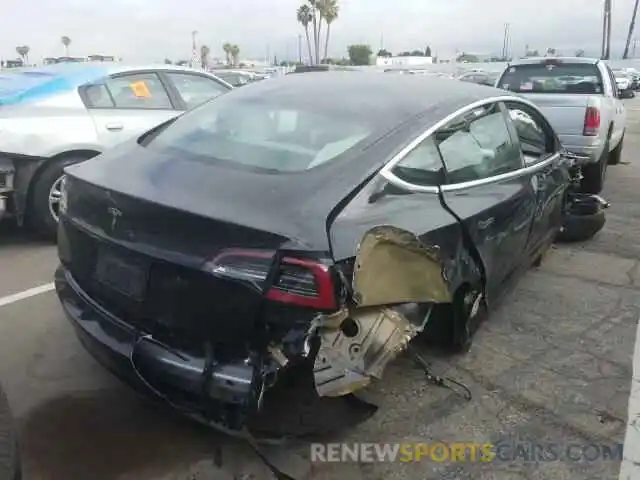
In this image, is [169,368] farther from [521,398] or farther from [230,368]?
[521,398]

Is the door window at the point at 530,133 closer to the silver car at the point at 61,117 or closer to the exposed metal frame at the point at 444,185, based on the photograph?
the exposed metal frame at the point at 444,185

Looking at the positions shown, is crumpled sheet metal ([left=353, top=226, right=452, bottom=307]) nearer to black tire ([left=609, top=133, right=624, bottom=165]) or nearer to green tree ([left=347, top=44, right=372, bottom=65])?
black tire ([left=609, top=133, right=624, bottom=165])

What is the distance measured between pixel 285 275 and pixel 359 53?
267 ft

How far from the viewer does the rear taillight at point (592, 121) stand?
770 centimetres

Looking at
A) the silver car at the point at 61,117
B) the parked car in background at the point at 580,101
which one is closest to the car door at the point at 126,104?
the silver car at the point at 61,117

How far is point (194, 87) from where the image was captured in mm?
6695

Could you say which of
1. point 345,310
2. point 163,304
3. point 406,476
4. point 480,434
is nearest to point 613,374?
point 480,434

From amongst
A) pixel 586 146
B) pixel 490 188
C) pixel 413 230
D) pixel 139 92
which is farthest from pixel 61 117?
pixel 586 146

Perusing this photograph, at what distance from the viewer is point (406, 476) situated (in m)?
2.68

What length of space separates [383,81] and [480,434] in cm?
199

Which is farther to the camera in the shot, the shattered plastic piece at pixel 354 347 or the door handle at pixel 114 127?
the door handle at pixel 114 127

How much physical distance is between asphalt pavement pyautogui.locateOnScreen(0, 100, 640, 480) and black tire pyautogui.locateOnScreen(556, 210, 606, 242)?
1403mm

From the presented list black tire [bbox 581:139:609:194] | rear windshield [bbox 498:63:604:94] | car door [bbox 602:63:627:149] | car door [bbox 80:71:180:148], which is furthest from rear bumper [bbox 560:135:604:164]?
car door [bbox 80:71:180:148]

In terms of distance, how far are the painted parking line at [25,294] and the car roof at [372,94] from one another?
200 cm
